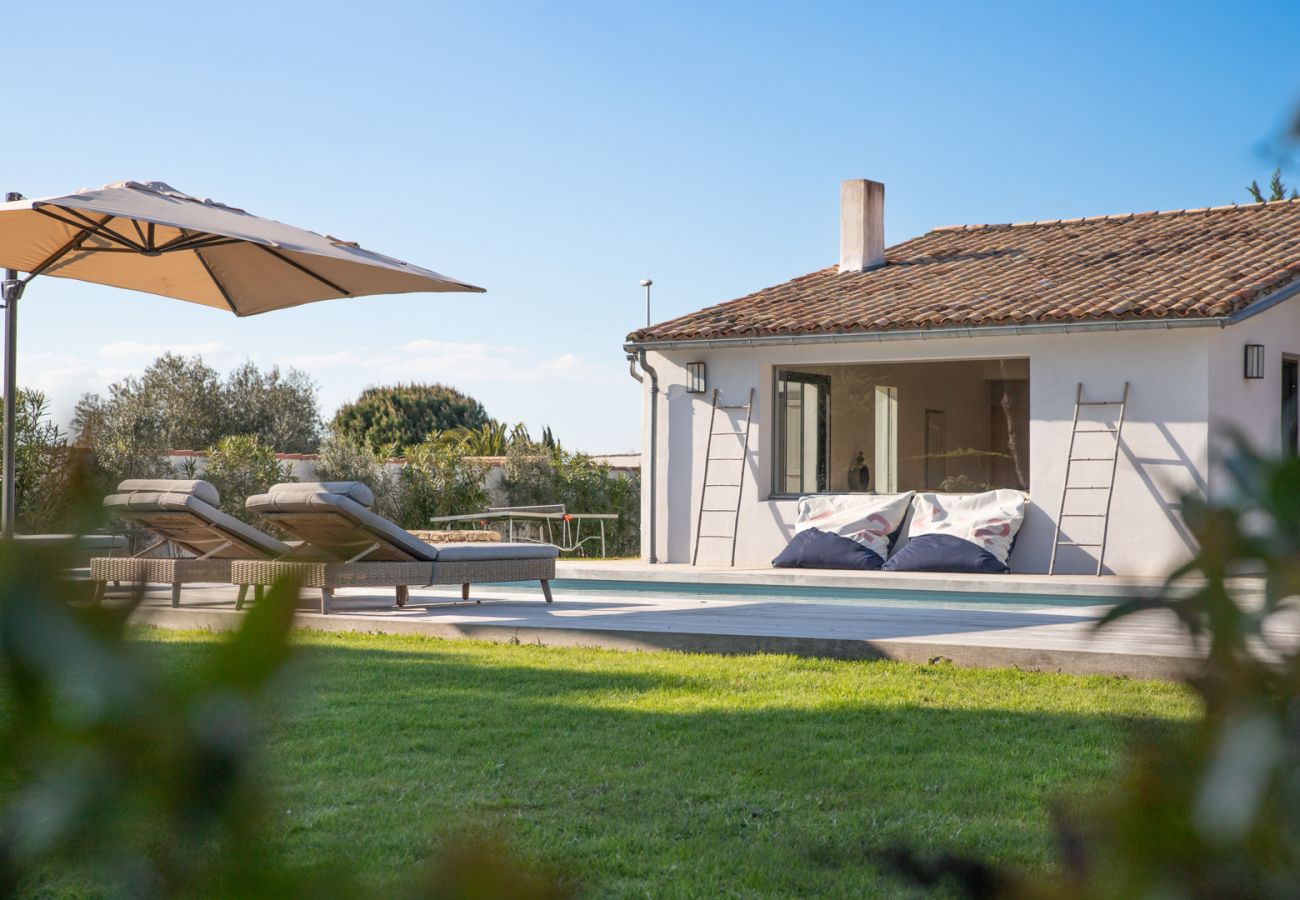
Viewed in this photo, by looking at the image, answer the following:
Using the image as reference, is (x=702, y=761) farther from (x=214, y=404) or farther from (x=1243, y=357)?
(x=214, y=404)

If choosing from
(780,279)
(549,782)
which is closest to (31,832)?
(549,782)

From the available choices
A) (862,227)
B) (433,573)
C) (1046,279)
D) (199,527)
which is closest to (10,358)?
(199,527)

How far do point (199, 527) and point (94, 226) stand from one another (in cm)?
209

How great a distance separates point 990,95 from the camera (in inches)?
590

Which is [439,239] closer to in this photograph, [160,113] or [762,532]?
[160,113]

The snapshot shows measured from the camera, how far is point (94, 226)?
28.9ft

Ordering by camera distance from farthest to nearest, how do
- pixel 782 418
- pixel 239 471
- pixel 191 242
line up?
pixel 239 471, pixel 782 418, pixel 191 242

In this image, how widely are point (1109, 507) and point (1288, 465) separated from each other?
Answer: 12379 millimetres

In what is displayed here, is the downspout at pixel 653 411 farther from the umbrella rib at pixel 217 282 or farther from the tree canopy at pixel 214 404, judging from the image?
the tree canopy at pixel 214 404

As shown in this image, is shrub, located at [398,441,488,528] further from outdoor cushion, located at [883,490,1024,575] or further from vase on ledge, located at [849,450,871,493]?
outdoor cushion, located at [883,490,1024,575]

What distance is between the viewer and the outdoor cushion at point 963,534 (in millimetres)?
12258

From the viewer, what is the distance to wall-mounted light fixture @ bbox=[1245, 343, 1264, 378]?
484 inches

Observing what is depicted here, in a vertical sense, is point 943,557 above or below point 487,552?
below

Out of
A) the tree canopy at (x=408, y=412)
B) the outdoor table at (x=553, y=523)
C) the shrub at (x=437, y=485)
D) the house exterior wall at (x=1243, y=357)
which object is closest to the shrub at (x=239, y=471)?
the shrub at (x=437, y=485)
